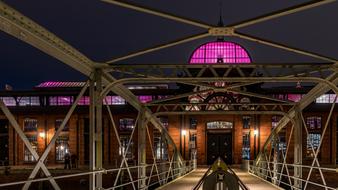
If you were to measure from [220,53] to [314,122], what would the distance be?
13.3 m

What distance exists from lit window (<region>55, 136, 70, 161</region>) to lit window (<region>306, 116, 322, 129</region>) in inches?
937

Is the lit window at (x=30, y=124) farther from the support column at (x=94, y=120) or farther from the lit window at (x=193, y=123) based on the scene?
the support column at (x=94, y=120)

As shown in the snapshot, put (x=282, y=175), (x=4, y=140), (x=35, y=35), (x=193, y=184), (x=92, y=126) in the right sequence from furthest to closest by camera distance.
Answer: (x=4, y=140), (x=282, y=175), (x=193, y=184), (x=92, y=126), (x=35, y=35)

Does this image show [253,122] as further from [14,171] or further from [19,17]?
[19,17]

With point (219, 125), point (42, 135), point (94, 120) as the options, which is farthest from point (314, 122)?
point (94, 120)

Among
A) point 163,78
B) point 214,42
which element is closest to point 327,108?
point 214,42

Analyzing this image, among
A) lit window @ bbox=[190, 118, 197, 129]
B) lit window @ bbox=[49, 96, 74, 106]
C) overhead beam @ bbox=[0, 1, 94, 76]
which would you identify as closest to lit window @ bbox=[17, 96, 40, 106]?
lit window @ bbox=[49, 96, 74, 106]

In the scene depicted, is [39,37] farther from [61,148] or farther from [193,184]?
[61,148]

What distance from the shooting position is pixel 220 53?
6028 cm

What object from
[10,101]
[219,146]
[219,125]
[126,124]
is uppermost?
[10,101]

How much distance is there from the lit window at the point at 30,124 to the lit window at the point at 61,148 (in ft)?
9.28

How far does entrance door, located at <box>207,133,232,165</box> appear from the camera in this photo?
52.5 meters

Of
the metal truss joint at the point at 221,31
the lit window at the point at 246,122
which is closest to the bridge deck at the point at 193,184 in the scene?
the metal truss joint at the point at 221,31

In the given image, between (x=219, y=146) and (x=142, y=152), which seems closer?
(x=142, y=152)
